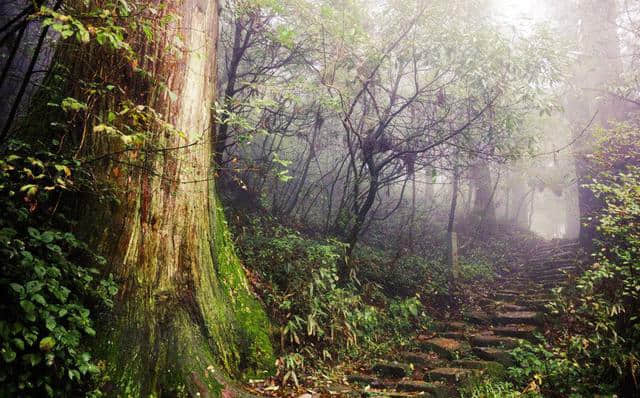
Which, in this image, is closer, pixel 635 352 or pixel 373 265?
pixel 635 352

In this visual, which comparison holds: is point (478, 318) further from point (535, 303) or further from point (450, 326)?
point (535, 303)

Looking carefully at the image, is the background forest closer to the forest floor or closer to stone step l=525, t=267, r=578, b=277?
the forest floor

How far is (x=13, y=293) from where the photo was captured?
239 cm

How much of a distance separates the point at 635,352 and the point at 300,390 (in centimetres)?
373

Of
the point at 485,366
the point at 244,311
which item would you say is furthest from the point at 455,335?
the point at 244,311

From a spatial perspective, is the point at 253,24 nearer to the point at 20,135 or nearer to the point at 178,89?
the point at 178,89

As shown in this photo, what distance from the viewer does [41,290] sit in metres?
2.59

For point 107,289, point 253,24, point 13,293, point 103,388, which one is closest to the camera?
point 13,293

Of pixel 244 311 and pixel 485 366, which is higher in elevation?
pixel 244 311

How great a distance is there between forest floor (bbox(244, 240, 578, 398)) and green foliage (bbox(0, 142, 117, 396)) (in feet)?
6.45

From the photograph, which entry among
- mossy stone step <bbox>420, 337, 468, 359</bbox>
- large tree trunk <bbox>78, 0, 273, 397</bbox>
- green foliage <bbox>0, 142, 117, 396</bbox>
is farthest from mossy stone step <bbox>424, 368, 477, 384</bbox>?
green foliage <bbox>0, 142, 117, 396</bbox>

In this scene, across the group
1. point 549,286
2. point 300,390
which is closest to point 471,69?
point 549,286

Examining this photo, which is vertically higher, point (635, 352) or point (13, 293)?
point (635, 352)

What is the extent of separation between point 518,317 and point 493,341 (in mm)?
1199
